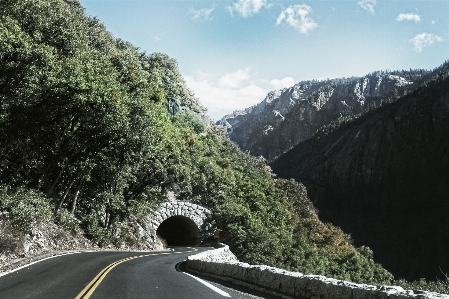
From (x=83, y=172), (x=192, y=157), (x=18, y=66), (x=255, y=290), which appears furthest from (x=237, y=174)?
(x=255, y=290)

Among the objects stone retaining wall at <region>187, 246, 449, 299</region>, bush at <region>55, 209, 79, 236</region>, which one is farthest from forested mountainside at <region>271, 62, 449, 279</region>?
stone retaining wall at <region>187, 246, 449, 299</region>

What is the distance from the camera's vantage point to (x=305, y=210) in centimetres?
7425

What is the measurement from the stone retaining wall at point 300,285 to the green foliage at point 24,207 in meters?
10.8

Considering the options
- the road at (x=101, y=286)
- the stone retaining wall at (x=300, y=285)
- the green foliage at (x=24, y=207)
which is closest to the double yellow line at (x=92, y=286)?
the road at (x=101, y=286)

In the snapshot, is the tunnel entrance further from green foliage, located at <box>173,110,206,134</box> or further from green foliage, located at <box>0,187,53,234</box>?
green foliage, located at <box>0,187,53,234</box>

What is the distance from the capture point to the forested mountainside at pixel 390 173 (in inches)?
5290

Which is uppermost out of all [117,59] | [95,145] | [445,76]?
[445,76]

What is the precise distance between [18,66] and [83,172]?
8653mm

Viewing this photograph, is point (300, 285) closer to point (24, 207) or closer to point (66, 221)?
point (24, 207)

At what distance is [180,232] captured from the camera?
55375 mm

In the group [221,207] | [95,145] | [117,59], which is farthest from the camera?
[221,207]

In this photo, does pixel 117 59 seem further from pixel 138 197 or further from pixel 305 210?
pixel 305 210

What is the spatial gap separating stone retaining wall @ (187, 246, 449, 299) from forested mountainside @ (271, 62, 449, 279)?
12024 cm

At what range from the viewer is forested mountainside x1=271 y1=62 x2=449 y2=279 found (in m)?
134
